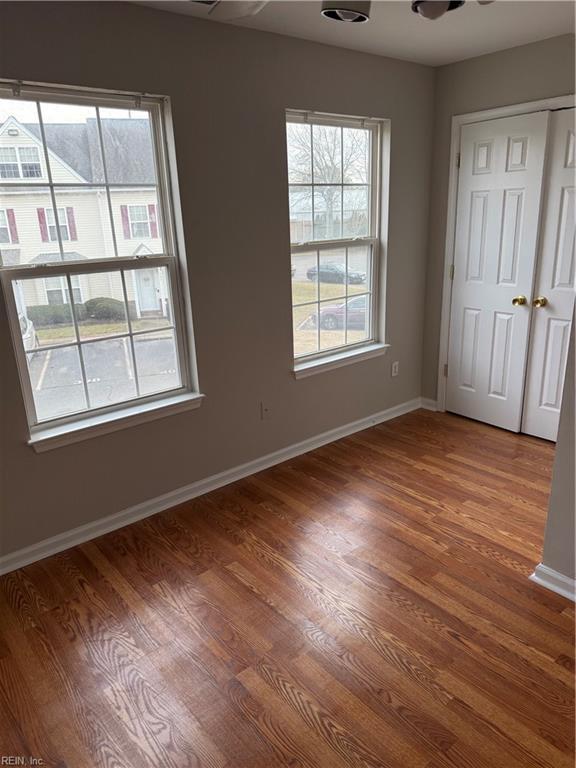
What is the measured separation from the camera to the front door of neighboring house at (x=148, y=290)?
2.58m

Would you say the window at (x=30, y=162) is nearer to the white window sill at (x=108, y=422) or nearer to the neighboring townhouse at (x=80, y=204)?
the neighboring townhouse at (x=80, y=204)

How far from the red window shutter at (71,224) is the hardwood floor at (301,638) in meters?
1.49

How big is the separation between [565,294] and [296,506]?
214 cm

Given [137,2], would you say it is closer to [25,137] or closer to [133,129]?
[133,129]

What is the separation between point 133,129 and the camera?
241 centimetres

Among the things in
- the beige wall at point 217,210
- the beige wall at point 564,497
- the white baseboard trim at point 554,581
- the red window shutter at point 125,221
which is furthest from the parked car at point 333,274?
the white baseboard trim at point 554,581

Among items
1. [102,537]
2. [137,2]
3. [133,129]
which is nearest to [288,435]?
[102,537]

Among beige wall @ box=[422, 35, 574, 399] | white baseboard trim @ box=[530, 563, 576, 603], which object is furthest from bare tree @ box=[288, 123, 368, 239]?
white baseboard trim @ box=[530, 563, 576, 603]

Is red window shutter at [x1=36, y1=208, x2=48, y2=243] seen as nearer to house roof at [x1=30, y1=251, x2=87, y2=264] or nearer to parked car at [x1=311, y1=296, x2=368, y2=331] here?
house roof at [x1=30, y1=251, x2=87, y2=264]

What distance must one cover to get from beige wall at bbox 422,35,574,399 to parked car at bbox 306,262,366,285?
76cm

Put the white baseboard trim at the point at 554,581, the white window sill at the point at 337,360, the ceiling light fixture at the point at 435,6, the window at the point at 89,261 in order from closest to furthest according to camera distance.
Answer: the ceiling light fixture at the point at 435,6 → the white baseboard trim at the point at 554,581 → the window at the point at 89,261 → the white window sill at the point at 337,360

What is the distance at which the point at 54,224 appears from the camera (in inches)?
89.4

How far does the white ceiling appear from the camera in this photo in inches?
92.5

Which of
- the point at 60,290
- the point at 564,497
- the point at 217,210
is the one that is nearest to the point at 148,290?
the point at 60,290
